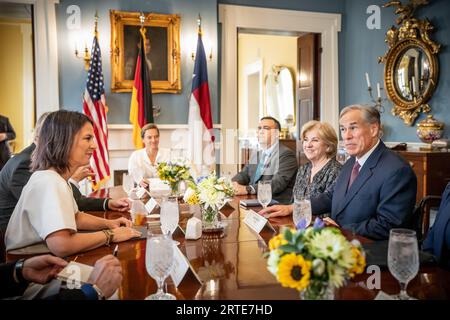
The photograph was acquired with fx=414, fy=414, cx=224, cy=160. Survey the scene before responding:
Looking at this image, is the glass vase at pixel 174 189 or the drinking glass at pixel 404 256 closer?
the drinking glass at pixel 404 256

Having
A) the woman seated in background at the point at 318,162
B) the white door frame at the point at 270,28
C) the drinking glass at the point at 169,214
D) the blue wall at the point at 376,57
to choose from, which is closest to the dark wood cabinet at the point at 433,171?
the blue wall at the point at 376,57

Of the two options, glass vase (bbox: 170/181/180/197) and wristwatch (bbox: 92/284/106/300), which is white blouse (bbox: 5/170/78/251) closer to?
wristwatch (bbox: 92/284/106/300)

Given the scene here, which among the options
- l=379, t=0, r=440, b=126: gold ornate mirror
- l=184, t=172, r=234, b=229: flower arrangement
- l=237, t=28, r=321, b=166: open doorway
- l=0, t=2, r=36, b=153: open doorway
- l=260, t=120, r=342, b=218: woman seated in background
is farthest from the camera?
l=0, t=2, r=36, b=153: open doorway

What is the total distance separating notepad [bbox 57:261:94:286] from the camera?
1208 millimetres

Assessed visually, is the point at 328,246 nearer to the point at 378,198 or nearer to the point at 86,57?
the point at 378,198

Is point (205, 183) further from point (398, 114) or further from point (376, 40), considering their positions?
point (376, 40)

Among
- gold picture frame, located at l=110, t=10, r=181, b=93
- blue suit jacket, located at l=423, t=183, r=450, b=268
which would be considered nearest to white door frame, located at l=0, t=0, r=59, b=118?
gold picture frame, located at l=110, t=10, r=181, b=93

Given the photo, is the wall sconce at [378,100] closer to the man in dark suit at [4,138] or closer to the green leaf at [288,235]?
the man in dark suit at [4,138]

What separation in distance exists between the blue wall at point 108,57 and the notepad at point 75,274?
369 cm

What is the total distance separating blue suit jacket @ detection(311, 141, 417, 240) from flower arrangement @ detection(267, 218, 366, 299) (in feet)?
3.65

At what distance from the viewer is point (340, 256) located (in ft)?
2.63

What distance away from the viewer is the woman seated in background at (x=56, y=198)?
141cm

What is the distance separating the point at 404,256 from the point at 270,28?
16.1ft

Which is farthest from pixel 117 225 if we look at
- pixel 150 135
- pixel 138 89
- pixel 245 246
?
pixel 138 89
